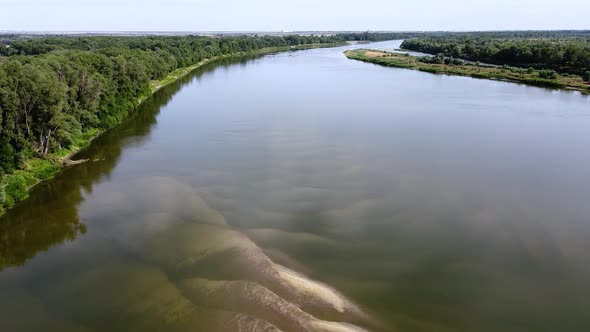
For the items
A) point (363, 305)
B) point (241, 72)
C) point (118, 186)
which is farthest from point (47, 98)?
point (241, 72)

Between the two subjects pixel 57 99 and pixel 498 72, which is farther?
pixel 498 72

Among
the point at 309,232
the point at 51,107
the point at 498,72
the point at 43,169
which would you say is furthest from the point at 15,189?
the point at 498,72

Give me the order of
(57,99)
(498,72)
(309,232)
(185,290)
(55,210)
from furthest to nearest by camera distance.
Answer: (498,72) < (57,99) < (55,210) < (309,232) < (185,290)

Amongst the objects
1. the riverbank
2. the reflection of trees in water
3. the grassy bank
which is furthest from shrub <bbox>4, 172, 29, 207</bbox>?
the grassy bank

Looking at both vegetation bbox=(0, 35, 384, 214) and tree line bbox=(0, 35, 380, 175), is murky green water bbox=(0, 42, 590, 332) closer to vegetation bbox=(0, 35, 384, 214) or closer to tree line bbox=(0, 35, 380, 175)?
vegetation bbox=(0, 35, 384, 214)

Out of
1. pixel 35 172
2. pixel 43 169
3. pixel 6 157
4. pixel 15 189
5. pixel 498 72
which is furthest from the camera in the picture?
pixel 498 72

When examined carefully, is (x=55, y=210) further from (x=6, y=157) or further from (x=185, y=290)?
(x=185, y=290)

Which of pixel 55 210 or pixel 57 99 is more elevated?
pixel 57 99
